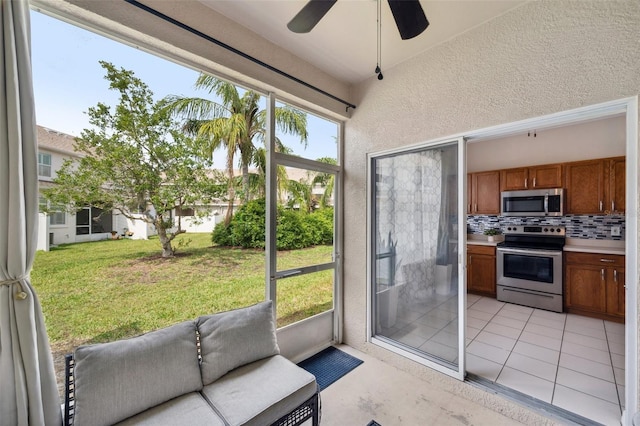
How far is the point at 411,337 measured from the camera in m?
2.55

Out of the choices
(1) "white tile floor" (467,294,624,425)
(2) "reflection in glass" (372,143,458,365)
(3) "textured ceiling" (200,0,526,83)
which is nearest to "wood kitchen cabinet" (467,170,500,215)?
(1) "white tile floor" (467,294,624,425)

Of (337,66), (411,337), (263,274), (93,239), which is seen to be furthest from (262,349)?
(337,66)

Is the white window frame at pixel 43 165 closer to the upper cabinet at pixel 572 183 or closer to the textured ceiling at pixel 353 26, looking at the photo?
the textured ceiling at pixel 353 26

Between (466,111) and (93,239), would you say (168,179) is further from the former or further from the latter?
(466,111)

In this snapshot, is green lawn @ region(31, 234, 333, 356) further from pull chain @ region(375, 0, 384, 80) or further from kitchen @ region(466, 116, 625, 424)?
kitchen @ region(466, 116, 625, 424)

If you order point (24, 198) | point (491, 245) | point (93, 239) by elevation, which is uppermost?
point (24, 198)

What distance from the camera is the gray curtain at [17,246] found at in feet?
3.92

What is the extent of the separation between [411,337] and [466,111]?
6.96 feet

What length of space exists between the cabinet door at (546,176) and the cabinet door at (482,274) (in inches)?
52.4

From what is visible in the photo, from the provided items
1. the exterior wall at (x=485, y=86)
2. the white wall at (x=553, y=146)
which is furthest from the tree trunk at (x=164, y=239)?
the white wall at (x=553, y=146)

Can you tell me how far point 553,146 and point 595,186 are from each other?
82cm

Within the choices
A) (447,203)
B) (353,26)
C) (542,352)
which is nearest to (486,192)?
(542,352)

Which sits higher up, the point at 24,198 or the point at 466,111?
the point at 466,111

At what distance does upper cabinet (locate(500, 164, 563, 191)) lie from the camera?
392 cm
